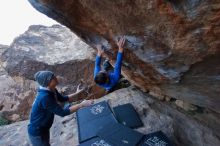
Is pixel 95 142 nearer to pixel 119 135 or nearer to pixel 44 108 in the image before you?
pixel 119 135

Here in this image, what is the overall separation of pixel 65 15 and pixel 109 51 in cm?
125

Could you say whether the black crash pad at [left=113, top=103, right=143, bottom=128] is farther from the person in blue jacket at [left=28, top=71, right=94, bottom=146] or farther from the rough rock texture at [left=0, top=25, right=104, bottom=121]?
the rough rock texture at [left=0, top=25, right=104, bottom=121]

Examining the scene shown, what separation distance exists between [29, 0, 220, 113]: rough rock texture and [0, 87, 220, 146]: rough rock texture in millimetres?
768

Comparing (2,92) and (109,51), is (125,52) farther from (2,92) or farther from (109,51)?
(2,92)

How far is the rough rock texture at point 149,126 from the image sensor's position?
5254 millimetres

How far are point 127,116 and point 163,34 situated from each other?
107 inches

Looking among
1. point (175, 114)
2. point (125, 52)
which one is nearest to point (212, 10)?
point (125, 52)

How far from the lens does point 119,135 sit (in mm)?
Result: 4926

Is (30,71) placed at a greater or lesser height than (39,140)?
greater

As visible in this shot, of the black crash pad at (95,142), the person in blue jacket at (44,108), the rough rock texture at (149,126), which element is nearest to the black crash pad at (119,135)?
the black crash pad at (95,142)

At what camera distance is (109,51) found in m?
5.30

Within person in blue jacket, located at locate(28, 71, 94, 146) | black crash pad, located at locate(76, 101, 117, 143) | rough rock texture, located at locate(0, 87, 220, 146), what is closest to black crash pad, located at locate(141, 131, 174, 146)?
rough rock texture, located at locate(0, 87, 220, 146)

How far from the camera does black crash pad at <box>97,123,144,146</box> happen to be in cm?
470

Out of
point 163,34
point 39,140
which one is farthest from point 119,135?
point 163,34
